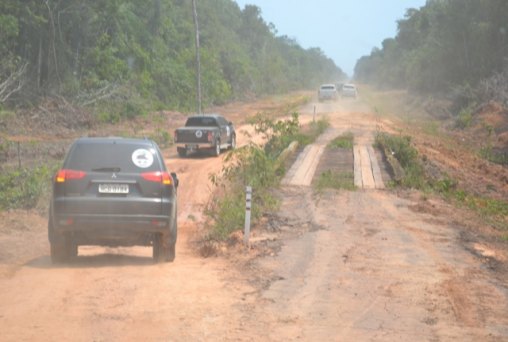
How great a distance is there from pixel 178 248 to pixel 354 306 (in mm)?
5428

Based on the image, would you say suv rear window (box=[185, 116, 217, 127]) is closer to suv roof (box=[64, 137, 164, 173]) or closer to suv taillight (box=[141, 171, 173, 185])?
suv roof (box=[64, 137, 164, 173])

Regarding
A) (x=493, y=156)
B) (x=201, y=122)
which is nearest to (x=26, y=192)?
(x=201, y=122)

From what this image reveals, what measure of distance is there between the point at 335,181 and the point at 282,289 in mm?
10236

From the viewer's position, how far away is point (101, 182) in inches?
420

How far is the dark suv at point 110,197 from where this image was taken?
1056 cm

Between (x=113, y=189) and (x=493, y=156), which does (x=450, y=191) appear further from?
(x=493, y=156)

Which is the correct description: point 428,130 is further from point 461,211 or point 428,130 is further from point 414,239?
point 414,239

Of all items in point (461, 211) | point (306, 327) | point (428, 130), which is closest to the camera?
point (306, 327)

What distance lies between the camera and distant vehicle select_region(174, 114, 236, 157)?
93.7 ft

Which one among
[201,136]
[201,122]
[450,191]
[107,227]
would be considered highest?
[201,122]

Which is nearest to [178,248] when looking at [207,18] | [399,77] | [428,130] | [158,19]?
[428,130]

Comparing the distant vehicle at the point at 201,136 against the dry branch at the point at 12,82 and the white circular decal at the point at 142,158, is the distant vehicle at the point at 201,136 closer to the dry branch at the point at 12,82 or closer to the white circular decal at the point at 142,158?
the dry branch at the point at 12,82

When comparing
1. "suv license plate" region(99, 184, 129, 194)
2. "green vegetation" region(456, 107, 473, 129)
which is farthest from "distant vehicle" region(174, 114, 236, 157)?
"suv license plate" region(99, 184, 129, 194)

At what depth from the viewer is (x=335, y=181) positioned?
64.2 ft
